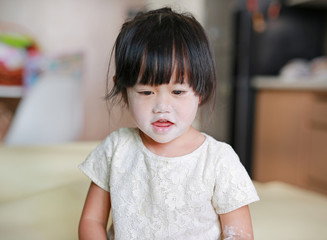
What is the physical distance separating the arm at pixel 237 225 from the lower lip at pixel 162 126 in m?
0.20

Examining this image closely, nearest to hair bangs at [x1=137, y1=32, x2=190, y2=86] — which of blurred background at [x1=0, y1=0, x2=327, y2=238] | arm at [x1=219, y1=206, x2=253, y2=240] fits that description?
arm at [x1=219, y1=206, x2=253, y2=240]

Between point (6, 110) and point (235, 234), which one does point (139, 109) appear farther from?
point (6, 110)

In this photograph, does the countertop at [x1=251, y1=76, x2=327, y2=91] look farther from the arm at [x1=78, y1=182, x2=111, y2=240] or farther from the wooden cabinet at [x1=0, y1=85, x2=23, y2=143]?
the wooden cabinet at [x1=0, y1=85, x2=23, y2=143]

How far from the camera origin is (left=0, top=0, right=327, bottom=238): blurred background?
2.32 m

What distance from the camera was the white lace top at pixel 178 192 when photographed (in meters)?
0.67

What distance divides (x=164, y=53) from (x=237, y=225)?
340 millimetres

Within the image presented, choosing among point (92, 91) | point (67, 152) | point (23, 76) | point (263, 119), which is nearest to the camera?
point (67, 152)

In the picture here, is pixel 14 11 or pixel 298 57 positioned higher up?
pixel 14 11

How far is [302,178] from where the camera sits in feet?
9.14

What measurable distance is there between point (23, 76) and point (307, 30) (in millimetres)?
2814

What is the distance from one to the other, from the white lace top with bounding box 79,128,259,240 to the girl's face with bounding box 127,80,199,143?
74 millimetres

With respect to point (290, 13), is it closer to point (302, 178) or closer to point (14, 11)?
point (302, 178)

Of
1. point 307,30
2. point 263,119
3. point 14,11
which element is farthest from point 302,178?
point 14,11

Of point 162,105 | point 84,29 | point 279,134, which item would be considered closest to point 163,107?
point 162,105
